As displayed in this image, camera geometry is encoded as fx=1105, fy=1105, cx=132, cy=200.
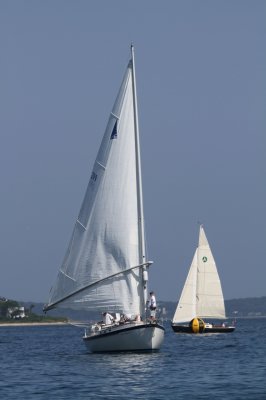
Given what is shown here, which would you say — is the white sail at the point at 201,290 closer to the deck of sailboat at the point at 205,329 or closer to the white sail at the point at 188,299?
the white sail at the point at 188,299

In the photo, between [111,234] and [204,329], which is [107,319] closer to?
[111,234]

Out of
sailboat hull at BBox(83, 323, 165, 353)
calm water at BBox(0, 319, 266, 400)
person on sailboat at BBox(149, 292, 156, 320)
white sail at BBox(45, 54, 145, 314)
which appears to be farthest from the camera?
white sail at BBox(45, 54, 145, 314)

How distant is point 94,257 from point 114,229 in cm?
179

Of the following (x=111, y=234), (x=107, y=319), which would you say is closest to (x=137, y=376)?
(x=107, y=319)

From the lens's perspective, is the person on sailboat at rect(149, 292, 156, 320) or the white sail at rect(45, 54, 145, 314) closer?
the person on sailboat at rect(149, 292, 156, 320)

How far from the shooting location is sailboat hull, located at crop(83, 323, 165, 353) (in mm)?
54031

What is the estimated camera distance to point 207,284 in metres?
99.5

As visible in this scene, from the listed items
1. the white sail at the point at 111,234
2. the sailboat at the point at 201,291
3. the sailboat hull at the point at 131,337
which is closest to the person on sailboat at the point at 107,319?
the white sail at the point at 111,234

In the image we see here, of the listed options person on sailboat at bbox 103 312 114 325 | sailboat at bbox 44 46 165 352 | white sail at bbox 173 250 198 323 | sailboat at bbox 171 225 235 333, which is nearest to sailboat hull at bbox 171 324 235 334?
sailboat at bbox 171 225 235 333

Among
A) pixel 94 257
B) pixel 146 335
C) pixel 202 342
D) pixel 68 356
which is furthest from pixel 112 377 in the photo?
pixel 202 342

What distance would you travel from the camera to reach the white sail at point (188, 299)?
99.4 m

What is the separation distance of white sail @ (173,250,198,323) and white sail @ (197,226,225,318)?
0.38 meters

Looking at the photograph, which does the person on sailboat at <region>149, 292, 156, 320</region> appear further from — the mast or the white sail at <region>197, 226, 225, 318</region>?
the white sail at <region>197, 226, 225, 318</region>

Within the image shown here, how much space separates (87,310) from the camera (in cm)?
5706
